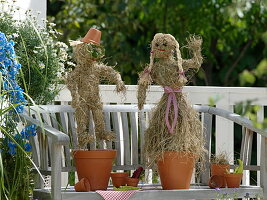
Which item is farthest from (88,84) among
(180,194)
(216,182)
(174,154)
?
(216,182)

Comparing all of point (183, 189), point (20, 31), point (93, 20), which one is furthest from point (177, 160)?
point (93, 20)

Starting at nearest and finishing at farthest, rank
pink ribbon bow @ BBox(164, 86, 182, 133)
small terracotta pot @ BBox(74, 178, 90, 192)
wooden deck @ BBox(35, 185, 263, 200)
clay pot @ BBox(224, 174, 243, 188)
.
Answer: wooden deck @ BBox(35, 185, 263, 200) < small terracotta pot @ BBox(74, 178, 90, 192) < pink ribbon bow @ BBox(164, 86, 182, 133) < clay pot @ BBox(224, 174, 243, 188)

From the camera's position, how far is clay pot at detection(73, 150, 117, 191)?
369 cm

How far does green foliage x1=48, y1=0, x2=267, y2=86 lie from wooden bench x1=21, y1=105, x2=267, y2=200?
3783 millimetres

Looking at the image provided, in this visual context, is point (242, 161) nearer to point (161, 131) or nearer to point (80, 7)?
point (161, 131)

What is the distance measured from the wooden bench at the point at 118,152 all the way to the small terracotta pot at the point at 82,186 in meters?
0.07

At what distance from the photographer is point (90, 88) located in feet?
12.4

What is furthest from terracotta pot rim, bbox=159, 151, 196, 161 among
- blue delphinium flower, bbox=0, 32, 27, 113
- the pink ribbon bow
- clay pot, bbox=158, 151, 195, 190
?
blue delphinium flower, bbox=0, 32, 27, 113

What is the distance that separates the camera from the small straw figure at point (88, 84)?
3736 mm

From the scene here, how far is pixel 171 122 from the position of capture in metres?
3.76

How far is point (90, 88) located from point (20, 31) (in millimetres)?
956

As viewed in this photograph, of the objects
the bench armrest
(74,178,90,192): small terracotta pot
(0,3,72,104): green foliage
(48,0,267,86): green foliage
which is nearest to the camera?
the bench armrest

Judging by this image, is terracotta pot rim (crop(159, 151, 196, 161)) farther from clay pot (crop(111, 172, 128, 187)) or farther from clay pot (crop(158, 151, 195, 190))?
clay pot (crop(111, 172, 128, 187))

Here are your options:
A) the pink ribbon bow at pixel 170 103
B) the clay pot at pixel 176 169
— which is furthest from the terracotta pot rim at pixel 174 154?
the pink ribbon bow at pixel 170 103
